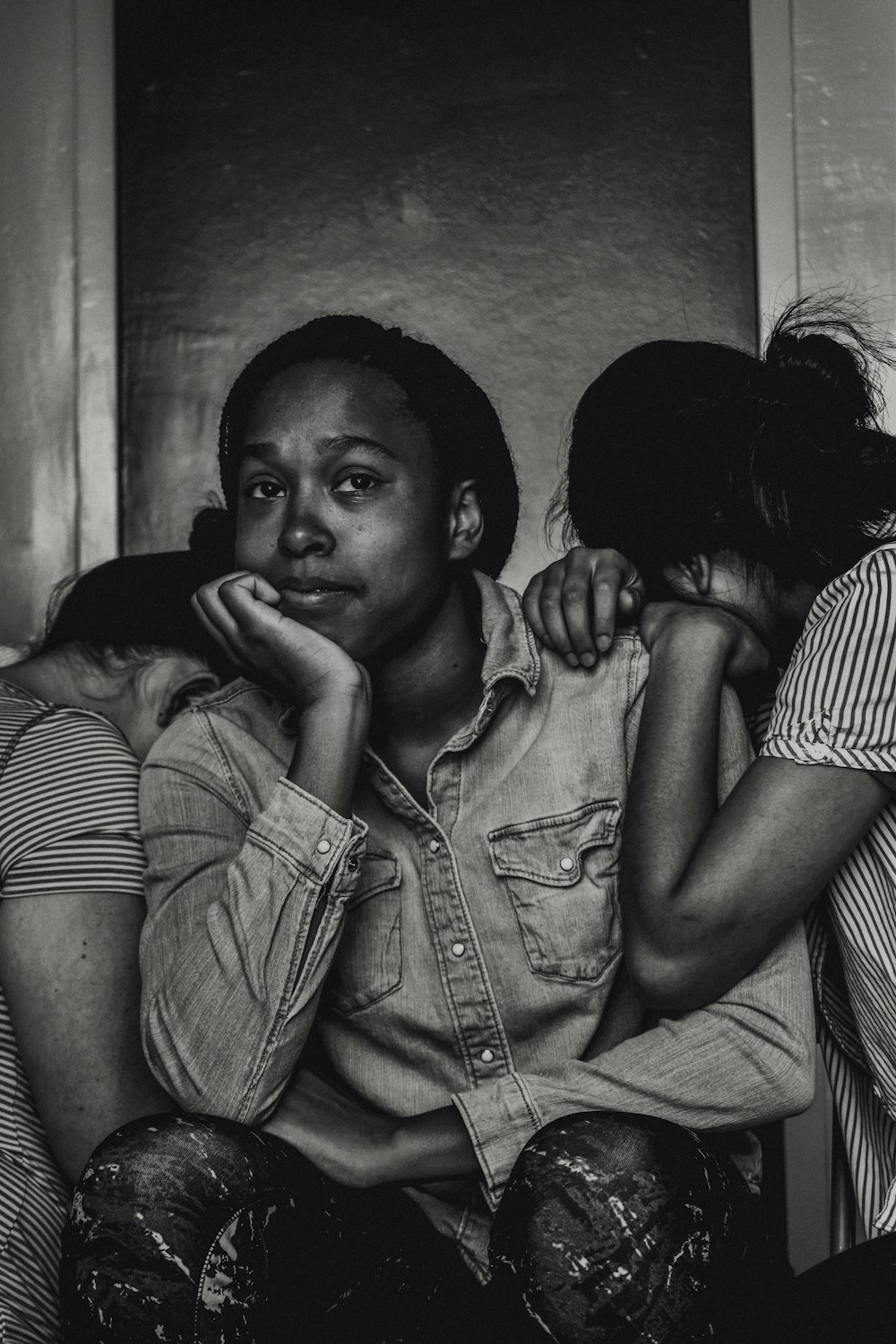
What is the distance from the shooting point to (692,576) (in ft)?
6.55

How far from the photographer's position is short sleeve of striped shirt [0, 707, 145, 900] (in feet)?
5.98

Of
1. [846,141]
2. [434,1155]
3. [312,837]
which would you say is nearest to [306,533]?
[312,837]

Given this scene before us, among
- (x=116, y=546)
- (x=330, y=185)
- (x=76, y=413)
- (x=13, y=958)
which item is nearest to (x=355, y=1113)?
(x=13, y=958)

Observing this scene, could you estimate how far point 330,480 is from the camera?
1913 mm

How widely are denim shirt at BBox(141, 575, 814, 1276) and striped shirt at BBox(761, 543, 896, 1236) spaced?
0.29ft

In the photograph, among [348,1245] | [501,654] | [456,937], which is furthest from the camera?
[501,654]

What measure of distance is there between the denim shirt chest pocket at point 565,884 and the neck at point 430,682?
215mm

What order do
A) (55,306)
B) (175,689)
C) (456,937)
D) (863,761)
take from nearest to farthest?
1. (863,761)
2. (456,937)
3. (175,689)
4. (55,306)

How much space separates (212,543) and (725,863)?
1103 mm

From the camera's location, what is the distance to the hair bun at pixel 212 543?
2.29 meters

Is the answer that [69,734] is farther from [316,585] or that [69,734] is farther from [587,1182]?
[587,1182]

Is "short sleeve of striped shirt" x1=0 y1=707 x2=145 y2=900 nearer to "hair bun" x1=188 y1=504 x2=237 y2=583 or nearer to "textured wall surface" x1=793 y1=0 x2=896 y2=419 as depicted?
"hair bun" x1=188 y1=504 x2=237 y2=583

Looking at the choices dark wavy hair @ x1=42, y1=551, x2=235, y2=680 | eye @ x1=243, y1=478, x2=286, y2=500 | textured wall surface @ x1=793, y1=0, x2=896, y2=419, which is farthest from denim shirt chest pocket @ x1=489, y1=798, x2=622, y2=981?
textured wall surface @ x1=793, y1=0, x2=896, y2=419

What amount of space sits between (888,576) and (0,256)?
2126mm
